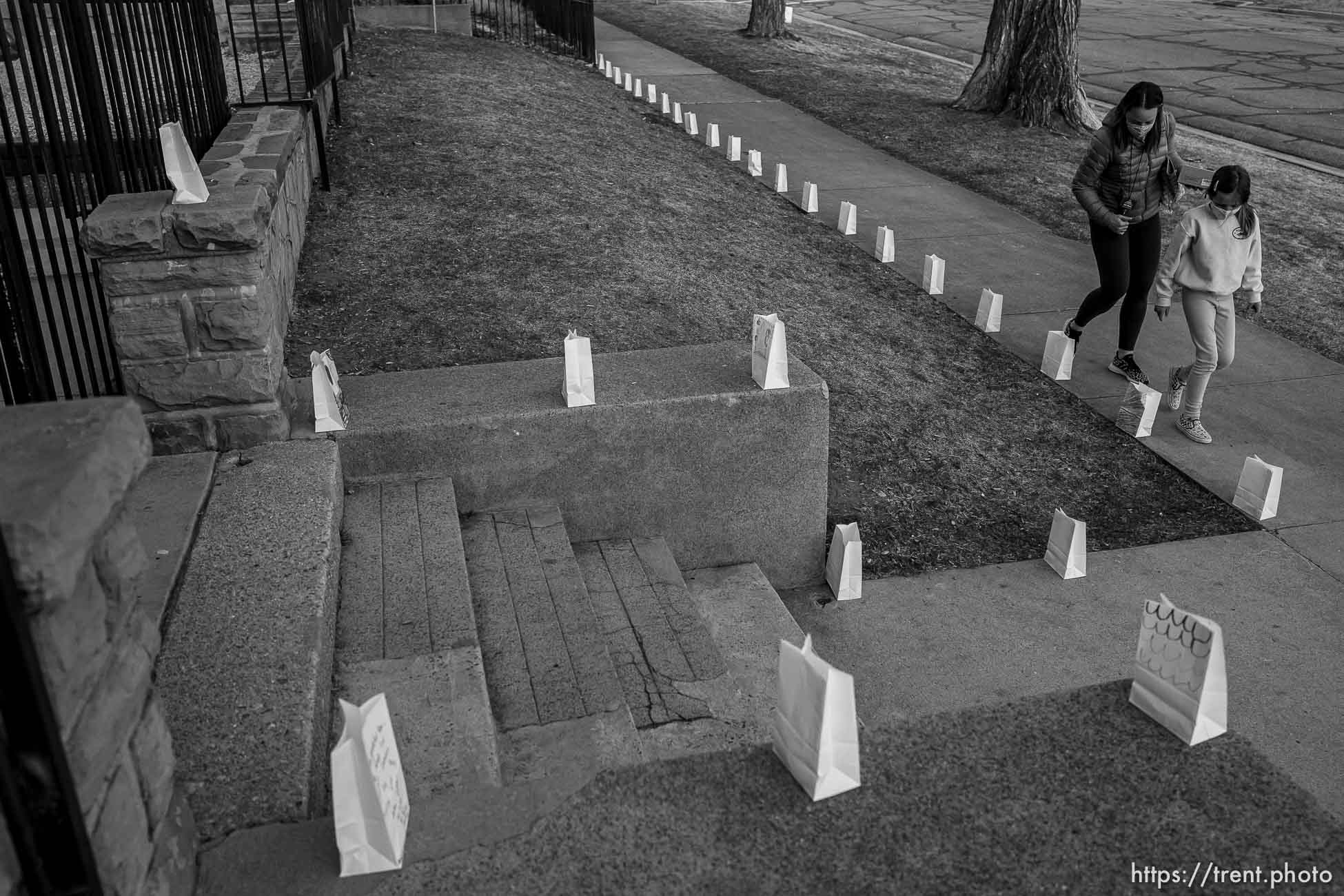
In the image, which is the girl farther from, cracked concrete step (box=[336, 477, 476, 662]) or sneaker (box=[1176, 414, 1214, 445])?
cracked concrete step (box=[336, 477, 476, 662])

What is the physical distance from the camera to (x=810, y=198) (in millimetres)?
10875

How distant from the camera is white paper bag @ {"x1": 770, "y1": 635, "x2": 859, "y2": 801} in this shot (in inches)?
105

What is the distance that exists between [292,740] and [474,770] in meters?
0.50

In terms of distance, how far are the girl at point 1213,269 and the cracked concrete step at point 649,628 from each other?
3469 millimetres

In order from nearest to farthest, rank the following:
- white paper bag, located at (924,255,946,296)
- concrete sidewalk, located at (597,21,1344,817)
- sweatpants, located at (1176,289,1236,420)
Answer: concrete sidewalk, located at (597,21,1344,817), sweatpants, located at (1176,289,1236,420), white paper bag, located at (924,255,946,296)

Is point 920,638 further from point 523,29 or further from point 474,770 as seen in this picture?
point 523,29

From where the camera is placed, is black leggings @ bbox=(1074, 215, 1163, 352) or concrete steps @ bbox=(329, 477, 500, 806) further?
black leggings @ bbox=(1074, 215, 1163, 352)

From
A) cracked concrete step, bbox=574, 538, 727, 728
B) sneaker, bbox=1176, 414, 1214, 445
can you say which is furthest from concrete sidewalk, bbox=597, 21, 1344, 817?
cracked concrete step, bbox=574, 538, 727, 728

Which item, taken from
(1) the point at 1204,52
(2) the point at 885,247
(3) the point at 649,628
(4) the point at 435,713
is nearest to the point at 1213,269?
(2) the point at 885,247

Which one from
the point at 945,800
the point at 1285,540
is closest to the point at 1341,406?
the point at 1285,540

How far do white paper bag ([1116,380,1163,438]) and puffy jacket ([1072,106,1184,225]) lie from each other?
1080 millimetres

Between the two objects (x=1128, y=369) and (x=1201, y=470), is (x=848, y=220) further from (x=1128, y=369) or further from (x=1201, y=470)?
(x=1201, y=470)

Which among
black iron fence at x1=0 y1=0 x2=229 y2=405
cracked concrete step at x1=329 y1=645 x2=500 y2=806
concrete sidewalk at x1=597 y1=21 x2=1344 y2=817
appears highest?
black iron fence at x1=0 y1=0 x2=229 y2=405

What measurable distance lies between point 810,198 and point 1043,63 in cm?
547
